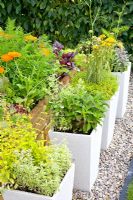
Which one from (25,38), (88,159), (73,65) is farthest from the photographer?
(73,65)

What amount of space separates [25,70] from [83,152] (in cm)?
102

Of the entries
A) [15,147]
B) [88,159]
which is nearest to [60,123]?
[88,159]

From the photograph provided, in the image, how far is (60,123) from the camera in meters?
3.73

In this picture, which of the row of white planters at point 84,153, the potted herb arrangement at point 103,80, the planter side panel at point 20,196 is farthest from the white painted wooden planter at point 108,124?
the planter side panel at point 20,196

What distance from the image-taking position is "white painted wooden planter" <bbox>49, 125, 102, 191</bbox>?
12.0ft

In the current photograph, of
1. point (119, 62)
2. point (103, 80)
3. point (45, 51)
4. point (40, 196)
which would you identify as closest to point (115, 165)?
point (103, 80)

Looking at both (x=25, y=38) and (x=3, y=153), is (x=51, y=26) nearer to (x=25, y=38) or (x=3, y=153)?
(x=25, y=38)

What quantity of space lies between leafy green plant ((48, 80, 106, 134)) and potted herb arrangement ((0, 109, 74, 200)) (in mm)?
647

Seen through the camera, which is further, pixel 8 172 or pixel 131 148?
pixel 131 148

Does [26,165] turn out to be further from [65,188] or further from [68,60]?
[68,60]

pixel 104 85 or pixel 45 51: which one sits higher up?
pixel 45 51

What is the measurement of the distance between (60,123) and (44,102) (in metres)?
0.51

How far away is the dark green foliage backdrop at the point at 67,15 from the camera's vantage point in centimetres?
655

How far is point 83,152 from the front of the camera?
367 cm
